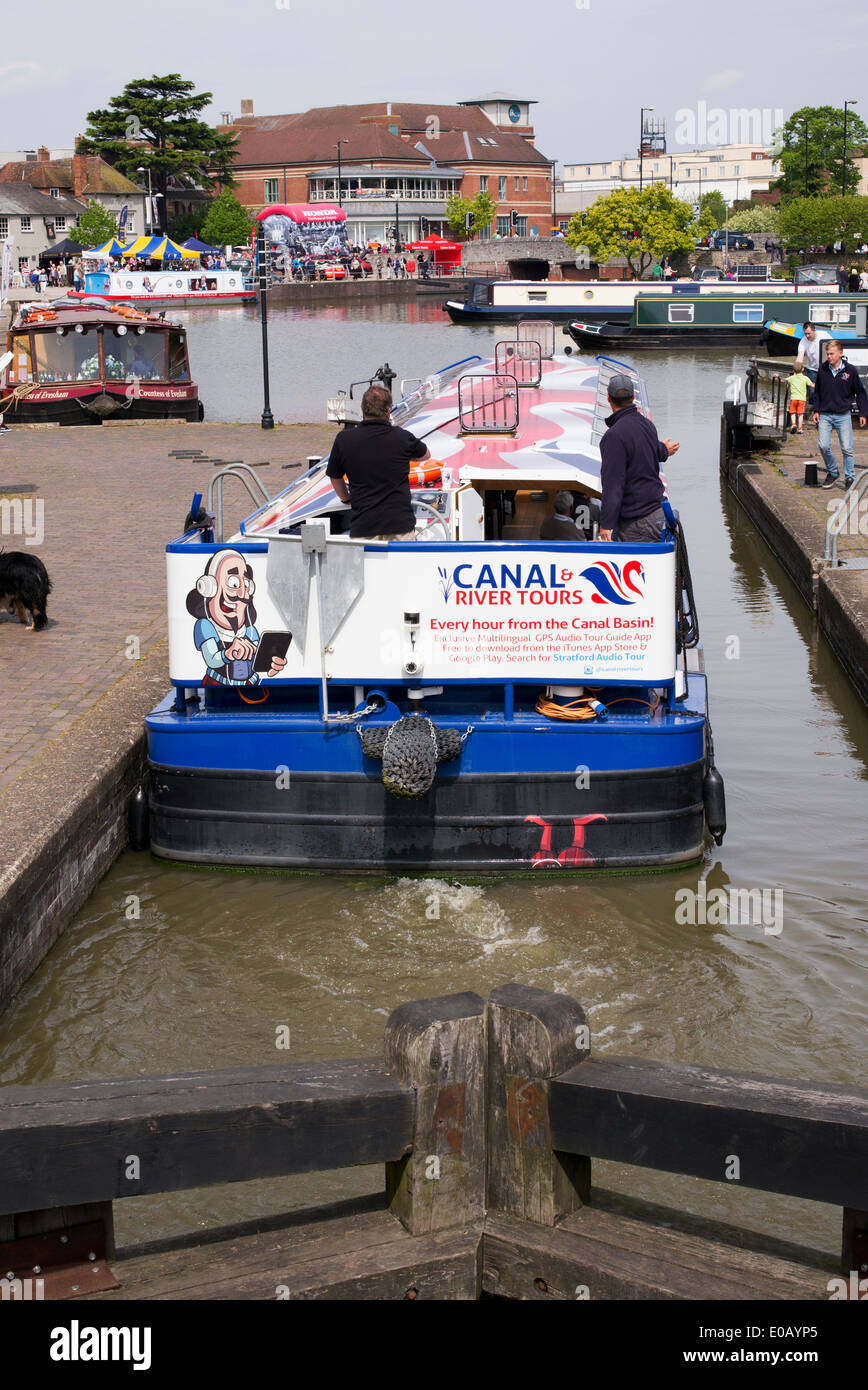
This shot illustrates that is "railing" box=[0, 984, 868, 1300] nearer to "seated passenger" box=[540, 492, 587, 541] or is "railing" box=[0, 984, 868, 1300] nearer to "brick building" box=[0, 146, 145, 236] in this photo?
"seated passenger" box=[540, 492, 587, 541]

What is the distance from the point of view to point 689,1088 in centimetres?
361

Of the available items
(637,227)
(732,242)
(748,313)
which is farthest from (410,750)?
(732,242)

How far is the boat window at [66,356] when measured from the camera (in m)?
28.4

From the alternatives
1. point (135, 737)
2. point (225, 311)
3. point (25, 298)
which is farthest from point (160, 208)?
point (135, 737)

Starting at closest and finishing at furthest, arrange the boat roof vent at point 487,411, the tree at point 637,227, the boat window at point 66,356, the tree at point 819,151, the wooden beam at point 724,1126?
1. the wooden beam at point 724,1126
2. the boat roof vent at point 487,411
3. the boat window at point 66,356
4. the tree at point 637,227
5. the tree at point 819,151

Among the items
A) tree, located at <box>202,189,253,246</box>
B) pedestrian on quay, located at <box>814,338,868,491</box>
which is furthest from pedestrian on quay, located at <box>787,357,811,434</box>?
tree, located at <box>202,189,253,246</box>

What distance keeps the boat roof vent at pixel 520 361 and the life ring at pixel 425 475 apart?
288 centimetres

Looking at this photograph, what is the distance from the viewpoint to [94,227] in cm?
11650

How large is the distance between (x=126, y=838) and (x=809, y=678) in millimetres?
6693

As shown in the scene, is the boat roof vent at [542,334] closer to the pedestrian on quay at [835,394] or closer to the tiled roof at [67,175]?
the pedestrian on quay at [835,394]

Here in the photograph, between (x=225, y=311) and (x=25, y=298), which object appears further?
(x=225, y=311)

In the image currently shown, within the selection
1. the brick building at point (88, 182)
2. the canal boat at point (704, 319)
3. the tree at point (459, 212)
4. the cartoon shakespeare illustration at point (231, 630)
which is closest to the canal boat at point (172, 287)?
the brick building at point (88, 182)

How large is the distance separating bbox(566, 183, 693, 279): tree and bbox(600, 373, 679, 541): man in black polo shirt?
9107cm
